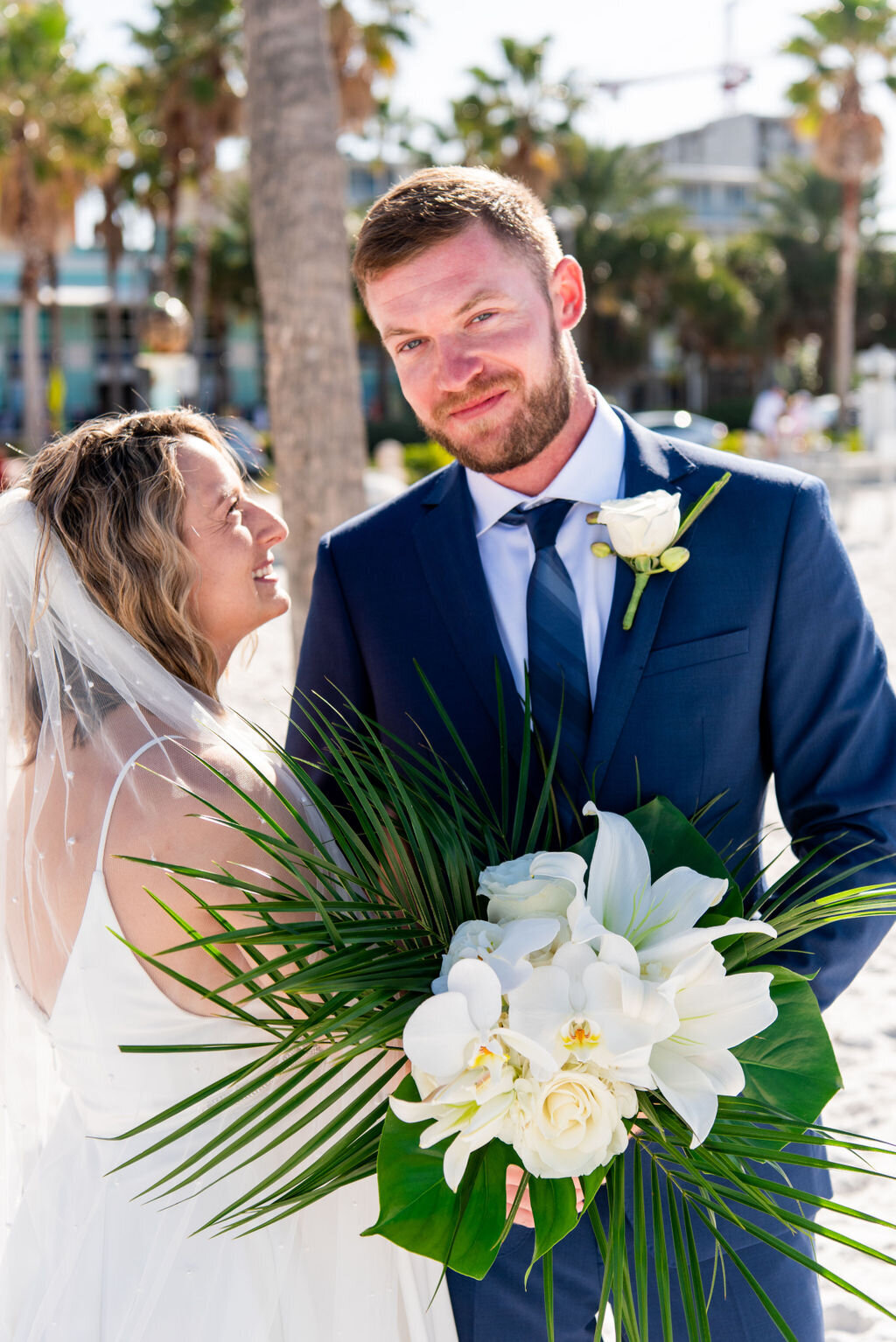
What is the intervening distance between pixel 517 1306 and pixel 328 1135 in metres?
0.75

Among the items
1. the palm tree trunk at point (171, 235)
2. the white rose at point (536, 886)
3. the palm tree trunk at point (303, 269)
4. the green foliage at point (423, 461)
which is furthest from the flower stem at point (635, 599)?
the palm tree trunk at point (171, 235)

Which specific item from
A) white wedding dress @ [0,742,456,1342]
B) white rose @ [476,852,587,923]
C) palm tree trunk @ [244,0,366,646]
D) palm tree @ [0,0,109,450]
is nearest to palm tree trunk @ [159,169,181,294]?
palm tree @ [0,0,109,450]

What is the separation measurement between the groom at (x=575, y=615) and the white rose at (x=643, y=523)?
124 mm

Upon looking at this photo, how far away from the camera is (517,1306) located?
2.06m

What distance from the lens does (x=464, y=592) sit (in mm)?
2229

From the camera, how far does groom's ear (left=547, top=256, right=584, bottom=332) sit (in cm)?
233

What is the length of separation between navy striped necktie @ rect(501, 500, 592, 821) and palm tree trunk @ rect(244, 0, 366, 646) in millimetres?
2737

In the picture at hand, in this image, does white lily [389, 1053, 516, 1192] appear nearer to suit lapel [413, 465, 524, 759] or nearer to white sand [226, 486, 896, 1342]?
white sand [226, 486, 896, 1342]

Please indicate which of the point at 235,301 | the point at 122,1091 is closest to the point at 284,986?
the point at 122,1091

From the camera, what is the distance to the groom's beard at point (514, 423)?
220 cm

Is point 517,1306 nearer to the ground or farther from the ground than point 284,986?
nearer to the ground

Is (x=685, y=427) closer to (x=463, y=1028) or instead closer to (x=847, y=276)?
(x=847, y=276)

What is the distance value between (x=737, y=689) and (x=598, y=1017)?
86 cm

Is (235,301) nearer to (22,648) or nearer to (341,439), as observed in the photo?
(341,439)
